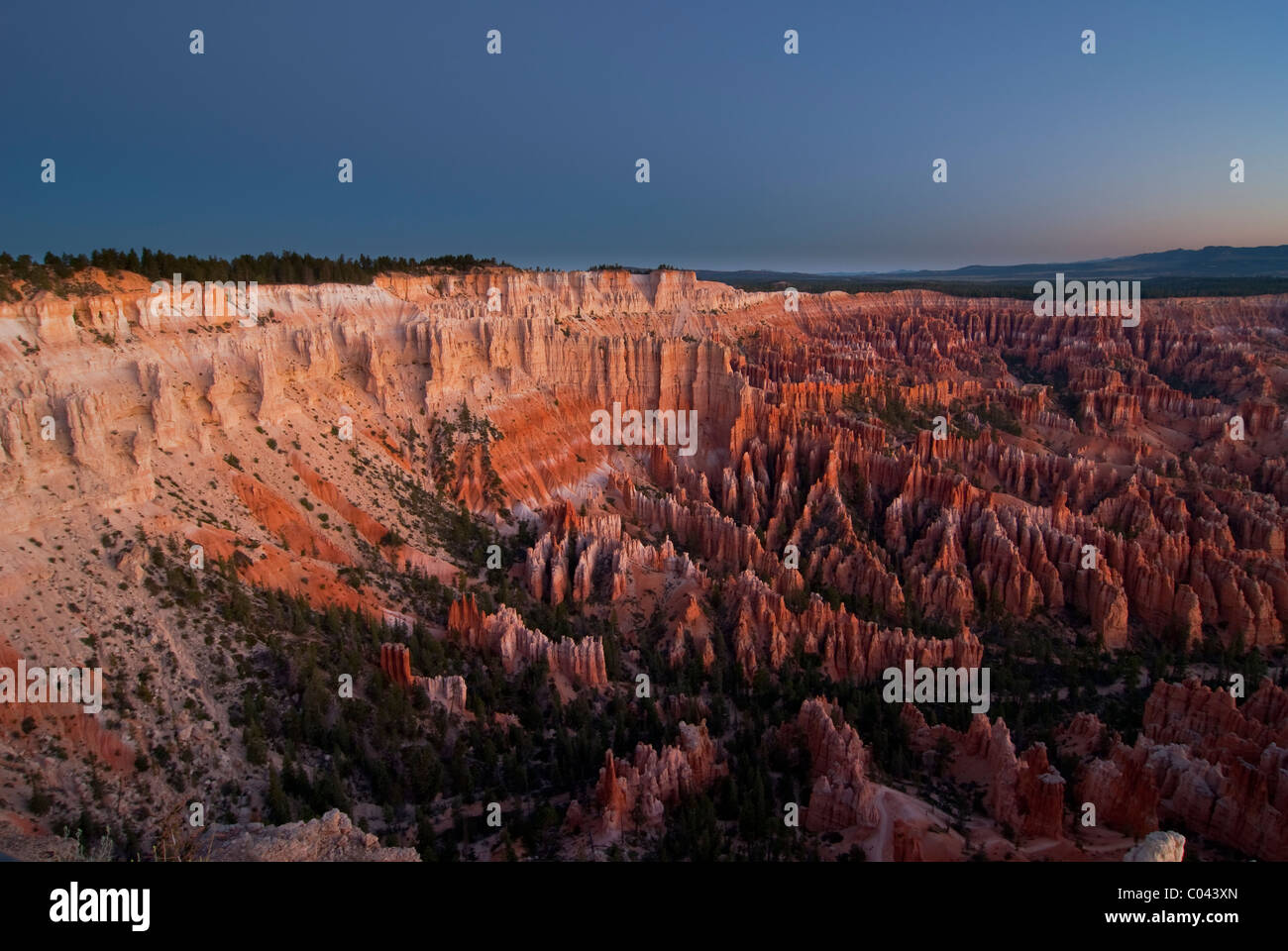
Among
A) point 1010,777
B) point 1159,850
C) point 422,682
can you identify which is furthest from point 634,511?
point 1159,850

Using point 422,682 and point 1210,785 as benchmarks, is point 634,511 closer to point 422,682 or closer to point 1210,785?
point 422,682

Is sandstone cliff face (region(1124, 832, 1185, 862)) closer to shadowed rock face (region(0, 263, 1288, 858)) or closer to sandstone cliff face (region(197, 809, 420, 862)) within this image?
shadowed rock face (region(0, 263, 1288, 858))

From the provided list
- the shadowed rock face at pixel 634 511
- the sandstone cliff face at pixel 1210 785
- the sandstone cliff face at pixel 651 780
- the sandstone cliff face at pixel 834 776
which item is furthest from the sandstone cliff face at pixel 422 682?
the sandstone cliff face at pixel 1210 785

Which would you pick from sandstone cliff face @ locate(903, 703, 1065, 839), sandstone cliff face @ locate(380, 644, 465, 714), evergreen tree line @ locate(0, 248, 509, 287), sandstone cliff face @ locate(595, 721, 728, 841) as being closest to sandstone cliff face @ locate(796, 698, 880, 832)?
sandstone cliff face @ locate(595, 721, 728, 841)

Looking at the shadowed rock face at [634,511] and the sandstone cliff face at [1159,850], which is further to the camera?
the shadowed rock face at [634,511]

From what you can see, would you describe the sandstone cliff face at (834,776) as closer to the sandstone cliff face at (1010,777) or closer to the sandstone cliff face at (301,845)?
the sandstone cliff face at (1010,777)

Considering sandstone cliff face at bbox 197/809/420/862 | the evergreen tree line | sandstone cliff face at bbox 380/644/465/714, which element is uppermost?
the evergreen tree line
